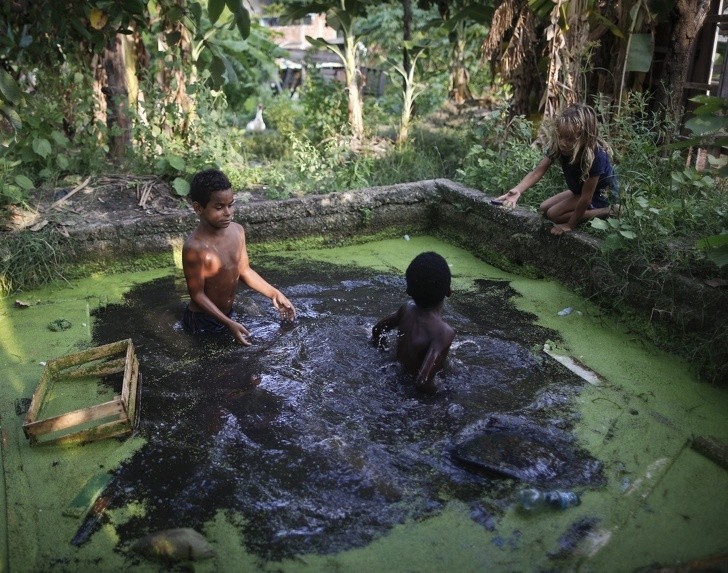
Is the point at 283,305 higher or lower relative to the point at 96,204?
lower

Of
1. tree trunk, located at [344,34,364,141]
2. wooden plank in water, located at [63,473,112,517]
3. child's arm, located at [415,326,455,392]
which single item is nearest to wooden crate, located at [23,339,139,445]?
wooden plank in water, located at [63,473,112,517]

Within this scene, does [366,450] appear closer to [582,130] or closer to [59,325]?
[59,325]

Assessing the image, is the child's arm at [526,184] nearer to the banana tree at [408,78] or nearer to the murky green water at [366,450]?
the murky green water at [366,450]

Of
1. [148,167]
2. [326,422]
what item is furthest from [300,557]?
[148,167]

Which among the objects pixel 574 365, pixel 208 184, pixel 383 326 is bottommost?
pixel 574 365

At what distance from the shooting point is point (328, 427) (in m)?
3.46

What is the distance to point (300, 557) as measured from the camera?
2.60m

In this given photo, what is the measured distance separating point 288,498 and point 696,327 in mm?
2754

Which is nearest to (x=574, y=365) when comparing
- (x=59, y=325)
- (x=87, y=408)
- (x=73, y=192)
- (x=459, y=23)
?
(x=87, y=408)

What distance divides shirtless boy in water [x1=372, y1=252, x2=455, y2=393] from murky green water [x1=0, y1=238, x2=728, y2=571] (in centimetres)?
14

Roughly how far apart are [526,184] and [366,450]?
3.26m

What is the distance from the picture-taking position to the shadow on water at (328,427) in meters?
2.88

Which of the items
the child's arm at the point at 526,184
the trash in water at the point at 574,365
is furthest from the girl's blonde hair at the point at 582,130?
the trash in water at the point at 574,365

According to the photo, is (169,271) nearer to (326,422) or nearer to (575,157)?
(326,422)
